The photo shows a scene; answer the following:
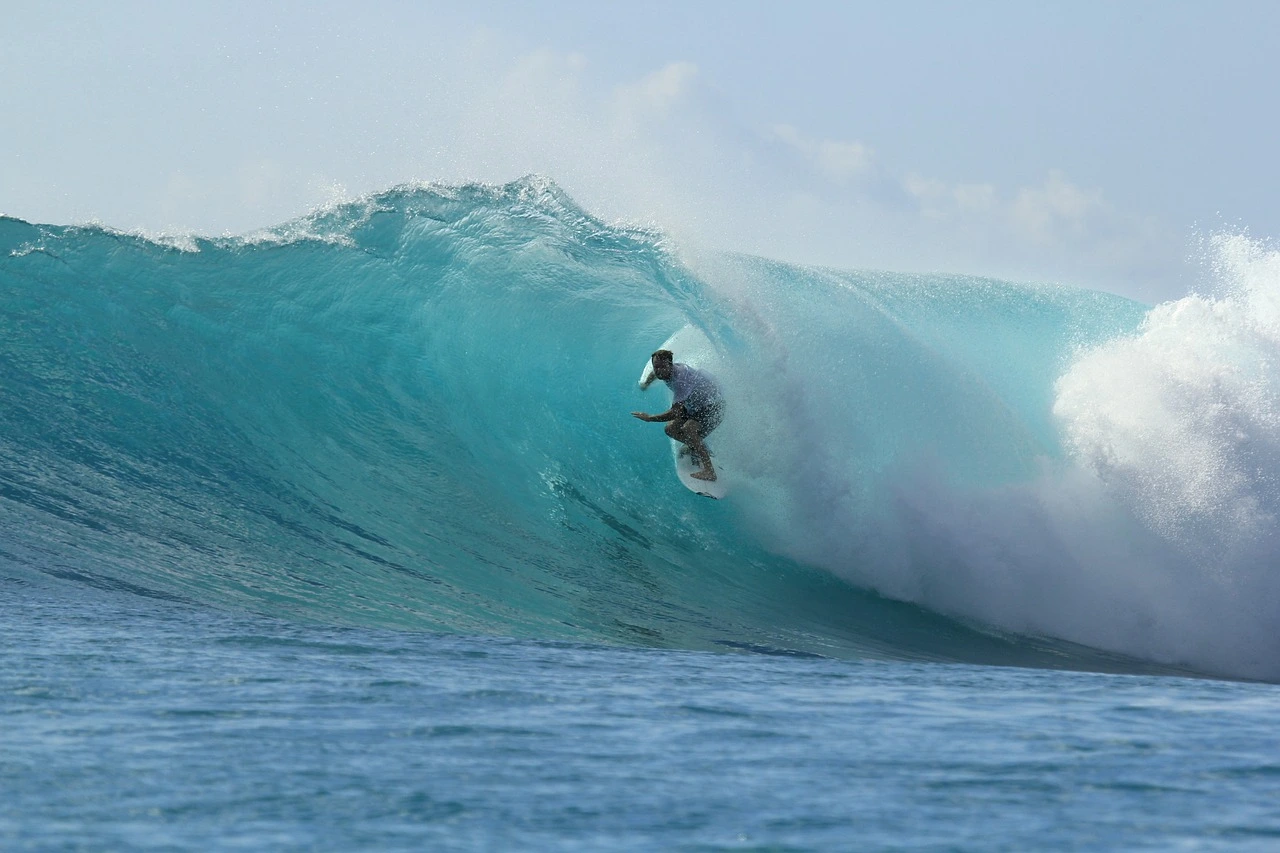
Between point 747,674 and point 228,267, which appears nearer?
point 747,674

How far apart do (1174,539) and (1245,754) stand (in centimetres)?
631

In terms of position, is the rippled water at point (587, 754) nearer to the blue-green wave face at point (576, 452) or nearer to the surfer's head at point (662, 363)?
the blue-green wave face at point (576, 452)

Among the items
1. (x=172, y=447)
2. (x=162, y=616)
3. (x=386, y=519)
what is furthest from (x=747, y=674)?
(x=172, y=447)

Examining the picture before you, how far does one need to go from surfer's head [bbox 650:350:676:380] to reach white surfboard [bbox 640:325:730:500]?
10 centimetres

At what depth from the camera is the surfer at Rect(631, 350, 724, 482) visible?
9.34 m

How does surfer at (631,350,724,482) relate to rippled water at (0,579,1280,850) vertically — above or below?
above

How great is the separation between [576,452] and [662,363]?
1798mm

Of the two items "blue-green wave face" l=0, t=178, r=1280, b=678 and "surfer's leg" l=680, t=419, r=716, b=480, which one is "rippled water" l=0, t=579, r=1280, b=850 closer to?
"blue-green wave face" l=0, t=178, r=1280, b=678

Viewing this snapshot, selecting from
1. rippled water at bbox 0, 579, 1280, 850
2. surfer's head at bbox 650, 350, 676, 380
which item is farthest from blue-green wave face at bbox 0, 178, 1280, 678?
rippled water at bbox 0, 579, 1280, 850

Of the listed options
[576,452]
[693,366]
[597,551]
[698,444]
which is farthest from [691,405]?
[576,452]

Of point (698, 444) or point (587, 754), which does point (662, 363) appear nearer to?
point (698, 444)

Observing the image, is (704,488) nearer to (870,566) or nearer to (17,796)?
(870,566)

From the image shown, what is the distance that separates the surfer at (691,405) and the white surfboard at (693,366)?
140 millimetres

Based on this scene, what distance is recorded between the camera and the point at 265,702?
439cm
